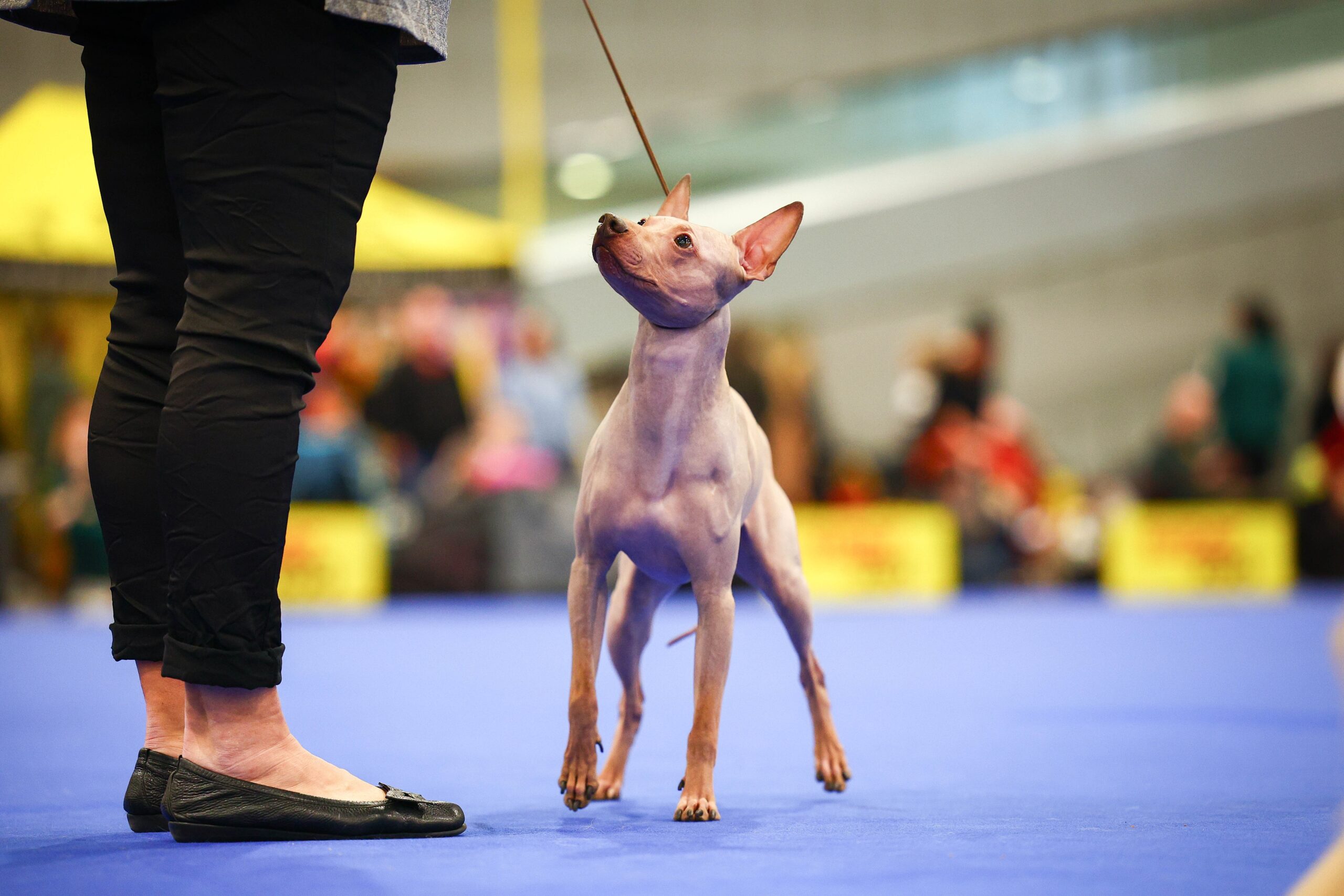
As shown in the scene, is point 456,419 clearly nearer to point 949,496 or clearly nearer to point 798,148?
point 949,496

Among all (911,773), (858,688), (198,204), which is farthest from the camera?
(858,688)

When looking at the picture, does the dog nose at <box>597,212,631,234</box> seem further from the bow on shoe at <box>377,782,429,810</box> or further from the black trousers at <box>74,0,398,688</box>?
the bow on shoe at <box>377,782,429,810</box>

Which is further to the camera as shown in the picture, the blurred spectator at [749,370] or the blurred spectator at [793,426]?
the blurred spectator at [793,426]

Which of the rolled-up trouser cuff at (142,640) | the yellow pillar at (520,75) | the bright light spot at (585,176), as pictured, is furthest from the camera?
the yellow pillar at (520,75)

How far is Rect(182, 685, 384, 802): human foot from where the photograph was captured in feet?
6.70

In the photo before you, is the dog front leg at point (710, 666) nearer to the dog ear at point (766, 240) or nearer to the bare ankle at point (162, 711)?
the dog ear at point (766, 240)

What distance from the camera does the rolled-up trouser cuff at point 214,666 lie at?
1.98 metres

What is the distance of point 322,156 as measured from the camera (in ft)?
6.80

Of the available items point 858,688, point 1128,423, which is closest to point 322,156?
point 858,688

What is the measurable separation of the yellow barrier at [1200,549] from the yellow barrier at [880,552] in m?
1.31

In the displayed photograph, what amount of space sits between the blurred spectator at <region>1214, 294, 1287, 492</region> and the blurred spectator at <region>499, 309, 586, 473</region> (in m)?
5.05

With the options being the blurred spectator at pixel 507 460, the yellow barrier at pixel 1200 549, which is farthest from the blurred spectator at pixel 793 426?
the yellow barrier at pixel 1200 549

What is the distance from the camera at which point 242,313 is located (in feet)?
6.69

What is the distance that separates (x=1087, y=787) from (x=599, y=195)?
10.9 meters
